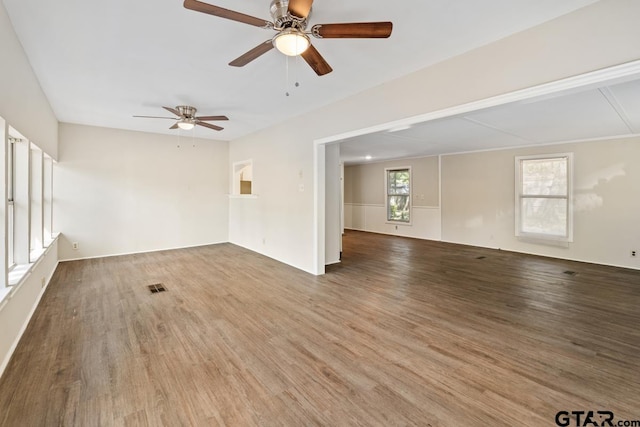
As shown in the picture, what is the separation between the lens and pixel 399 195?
918 centimetres

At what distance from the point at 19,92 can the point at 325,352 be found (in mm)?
3684

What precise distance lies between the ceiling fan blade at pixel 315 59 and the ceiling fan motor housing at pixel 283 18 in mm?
179

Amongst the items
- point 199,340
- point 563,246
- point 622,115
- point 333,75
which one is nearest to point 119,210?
point 199,340

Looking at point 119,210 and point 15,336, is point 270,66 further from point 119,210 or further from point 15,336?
point 119,210

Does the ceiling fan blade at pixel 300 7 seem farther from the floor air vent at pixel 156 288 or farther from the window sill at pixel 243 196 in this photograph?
the window sill at pixel 243 196

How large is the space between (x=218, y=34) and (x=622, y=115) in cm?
541

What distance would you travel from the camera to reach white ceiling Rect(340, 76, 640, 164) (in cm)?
326

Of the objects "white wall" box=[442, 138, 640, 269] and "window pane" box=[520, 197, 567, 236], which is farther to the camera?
"window pane" box=[520, 197, 567, 236]

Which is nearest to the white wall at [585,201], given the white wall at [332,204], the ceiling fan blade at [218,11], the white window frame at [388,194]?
the white window frame at [388,194]

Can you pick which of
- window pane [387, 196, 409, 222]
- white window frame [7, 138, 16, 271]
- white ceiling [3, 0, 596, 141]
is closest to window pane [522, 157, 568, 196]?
white ceiling [3, 0, 596, 141]

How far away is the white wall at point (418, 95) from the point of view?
1966mm

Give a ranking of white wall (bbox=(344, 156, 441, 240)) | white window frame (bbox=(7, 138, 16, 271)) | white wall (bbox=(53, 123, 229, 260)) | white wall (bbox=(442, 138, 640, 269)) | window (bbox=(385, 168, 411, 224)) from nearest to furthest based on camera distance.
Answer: white window frame (bbox=(7, 138, 16, 271)) → white wall (bbox=(442, 138, 640, 269)) → white wall (bbox=(53, 123, 229, 260)) → white wall (bbox=(344, 156, 441, 240)) → window (bbox=(385, 168, 411, 224))

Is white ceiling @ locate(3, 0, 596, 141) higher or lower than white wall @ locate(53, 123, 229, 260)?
higher

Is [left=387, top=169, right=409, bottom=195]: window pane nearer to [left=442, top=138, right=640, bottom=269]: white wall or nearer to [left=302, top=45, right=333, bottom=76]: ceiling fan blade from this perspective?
[left=442, top=138, right=640, bottom=269]: white wall
